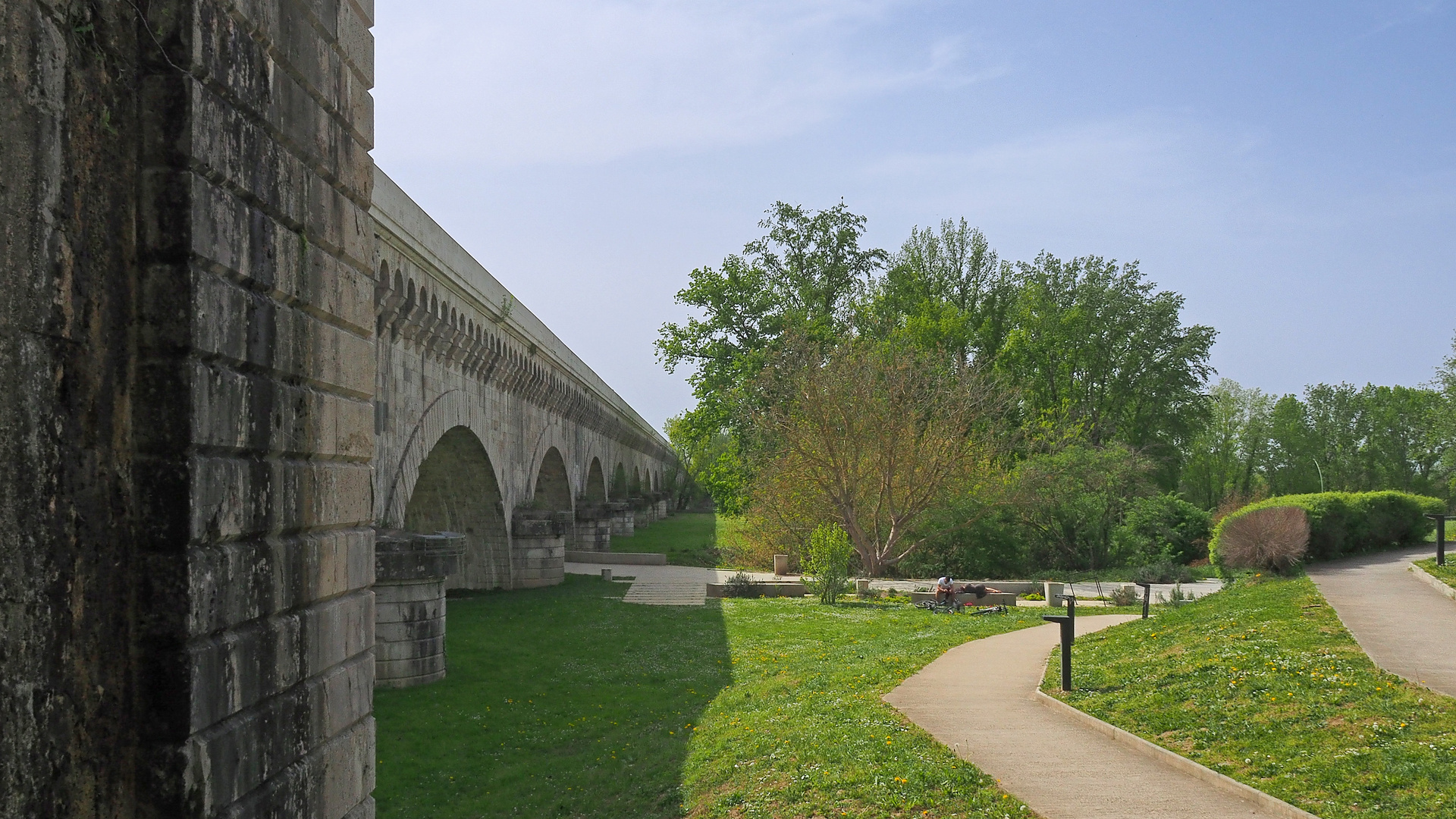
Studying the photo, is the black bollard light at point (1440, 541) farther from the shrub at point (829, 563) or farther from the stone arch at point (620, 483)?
the stone arch at point (620, 483)

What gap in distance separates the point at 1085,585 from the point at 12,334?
27112mm

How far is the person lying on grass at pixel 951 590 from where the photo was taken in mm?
22094

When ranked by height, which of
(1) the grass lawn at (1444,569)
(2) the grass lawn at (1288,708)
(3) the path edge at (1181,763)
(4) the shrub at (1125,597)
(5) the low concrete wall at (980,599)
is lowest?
(4) the shrub at (1125,597)

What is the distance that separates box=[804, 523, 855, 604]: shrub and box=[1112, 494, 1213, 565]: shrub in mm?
9447

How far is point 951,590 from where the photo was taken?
2216 centimetres

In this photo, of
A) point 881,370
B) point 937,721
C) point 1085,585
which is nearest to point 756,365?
point 881,370

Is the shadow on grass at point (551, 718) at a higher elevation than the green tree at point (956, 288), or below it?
Answer: below

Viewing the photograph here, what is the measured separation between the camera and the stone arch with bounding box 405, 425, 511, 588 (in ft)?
70.7

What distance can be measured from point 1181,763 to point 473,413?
14820mm

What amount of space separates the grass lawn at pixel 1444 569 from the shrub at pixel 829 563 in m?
11.1

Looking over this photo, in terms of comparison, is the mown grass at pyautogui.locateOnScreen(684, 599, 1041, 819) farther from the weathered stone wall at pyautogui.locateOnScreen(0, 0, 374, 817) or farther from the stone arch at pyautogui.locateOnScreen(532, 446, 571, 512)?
the stone arch at pyautogui.locateOnScreen(532, 446, 571, 512)

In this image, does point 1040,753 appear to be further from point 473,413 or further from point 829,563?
point 829,563

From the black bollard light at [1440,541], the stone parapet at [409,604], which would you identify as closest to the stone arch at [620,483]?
the stone parapet at [409,604]

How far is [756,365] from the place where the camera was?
37219 millimetres
